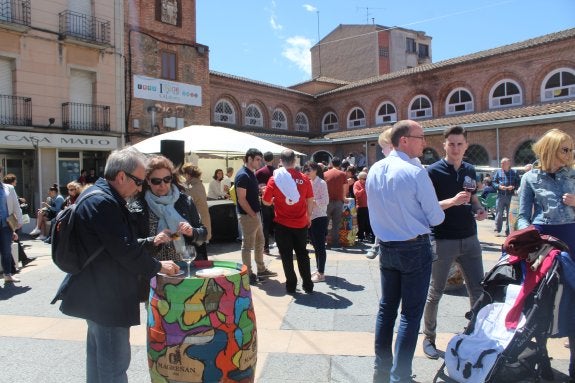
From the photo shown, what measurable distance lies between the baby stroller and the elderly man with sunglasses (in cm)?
215

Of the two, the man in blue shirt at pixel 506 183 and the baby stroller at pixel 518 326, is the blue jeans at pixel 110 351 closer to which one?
the baby stroller at pixel 518 326

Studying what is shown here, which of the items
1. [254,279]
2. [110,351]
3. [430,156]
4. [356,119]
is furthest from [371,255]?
[356,119]

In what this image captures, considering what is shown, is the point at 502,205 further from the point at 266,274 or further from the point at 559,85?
the point at 559,85

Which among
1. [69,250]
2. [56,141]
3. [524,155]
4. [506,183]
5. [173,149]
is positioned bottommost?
[69,250]

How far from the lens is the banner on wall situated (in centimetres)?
1969

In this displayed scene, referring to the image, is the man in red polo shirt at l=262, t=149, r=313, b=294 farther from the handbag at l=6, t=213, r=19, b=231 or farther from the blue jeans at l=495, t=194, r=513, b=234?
the blue jeans at l=495, t=194, r=513, b=234

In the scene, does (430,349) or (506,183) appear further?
(506,183)

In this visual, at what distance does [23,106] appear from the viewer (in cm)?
1622

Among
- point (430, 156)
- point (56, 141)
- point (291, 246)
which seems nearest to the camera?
point (291, 246)

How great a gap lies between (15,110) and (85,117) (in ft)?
8.60

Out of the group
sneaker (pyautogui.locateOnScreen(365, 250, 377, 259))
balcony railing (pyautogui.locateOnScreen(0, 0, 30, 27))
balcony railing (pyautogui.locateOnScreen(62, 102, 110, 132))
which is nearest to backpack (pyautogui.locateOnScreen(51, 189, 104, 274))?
sneaker (pyautogui.locateOnScreen(365, 250, 377, 259))

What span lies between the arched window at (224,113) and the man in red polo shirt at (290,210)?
21.8m

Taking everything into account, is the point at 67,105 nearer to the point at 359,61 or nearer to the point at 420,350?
the point at 420,350

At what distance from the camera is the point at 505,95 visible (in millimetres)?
23844
